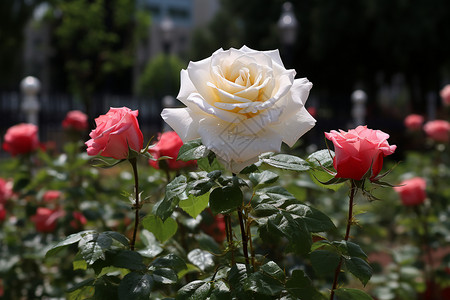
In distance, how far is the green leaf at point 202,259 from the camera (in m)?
1.06

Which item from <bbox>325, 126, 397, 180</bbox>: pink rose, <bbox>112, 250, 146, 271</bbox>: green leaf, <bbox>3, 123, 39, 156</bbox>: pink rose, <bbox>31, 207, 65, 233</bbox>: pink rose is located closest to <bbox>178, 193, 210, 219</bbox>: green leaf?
<bbox>112, 250, 146, 271</bbox>: green leaf

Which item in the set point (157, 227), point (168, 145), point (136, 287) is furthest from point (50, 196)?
point (136, 287)

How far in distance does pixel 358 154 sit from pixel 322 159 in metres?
0.10

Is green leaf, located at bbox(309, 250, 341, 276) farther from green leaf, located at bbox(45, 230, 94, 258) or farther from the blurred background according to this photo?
the blurred background

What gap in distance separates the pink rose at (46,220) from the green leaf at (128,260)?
122 centimetres

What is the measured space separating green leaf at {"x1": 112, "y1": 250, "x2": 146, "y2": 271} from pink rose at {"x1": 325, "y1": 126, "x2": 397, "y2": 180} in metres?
0.38

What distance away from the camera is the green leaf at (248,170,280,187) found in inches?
36.3

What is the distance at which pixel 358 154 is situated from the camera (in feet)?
2.60

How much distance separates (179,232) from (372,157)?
75 centimetres

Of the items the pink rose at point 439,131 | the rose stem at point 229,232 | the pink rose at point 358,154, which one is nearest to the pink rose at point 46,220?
the rose stem at point 229,232

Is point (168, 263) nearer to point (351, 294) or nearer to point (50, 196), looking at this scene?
point (351, 294)

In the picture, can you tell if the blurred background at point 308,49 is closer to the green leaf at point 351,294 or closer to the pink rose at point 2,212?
the pink rose at point 2,212

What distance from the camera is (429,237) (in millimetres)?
2592

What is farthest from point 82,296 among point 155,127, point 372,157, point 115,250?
point 155,127
